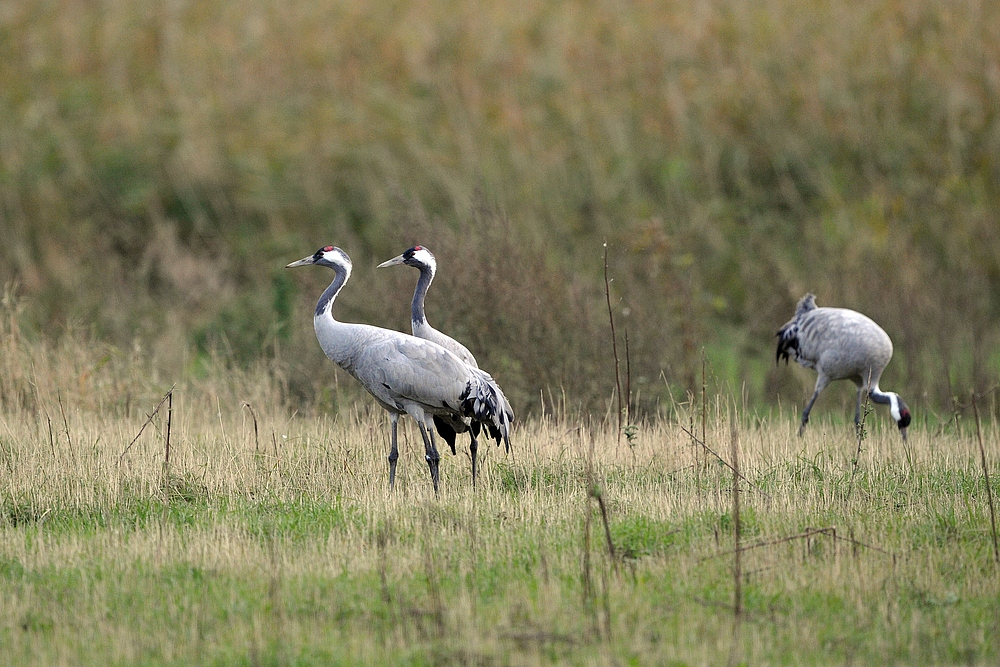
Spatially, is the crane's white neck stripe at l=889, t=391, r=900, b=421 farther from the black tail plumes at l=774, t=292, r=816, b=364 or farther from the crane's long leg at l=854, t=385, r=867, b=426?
the black tail plumes at l=774, t=292, r=816, b=364

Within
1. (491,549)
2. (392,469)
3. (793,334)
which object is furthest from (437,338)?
(793,334)

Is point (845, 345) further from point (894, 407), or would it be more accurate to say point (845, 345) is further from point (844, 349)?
point (894, 407)

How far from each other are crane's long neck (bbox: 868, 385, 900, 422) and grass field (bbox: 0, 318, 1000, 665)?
57 centimetres

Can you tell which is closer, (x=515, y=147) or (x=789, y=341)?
(x=789, y=341)

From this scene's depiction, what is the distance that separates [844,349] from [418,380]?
4216 millimetres

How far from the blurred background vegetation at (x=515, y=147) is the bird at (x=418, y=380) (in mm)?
5013

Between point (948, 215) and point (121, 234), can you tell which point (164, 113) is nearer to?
point (121, 234)

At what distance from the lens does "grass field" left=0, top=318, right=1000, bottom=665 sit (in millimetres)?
5113

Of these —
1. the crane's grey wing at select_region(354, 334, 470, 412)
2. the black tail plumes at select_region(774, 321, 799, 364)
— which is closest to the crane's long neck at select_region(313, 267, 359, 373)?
the crane's grey wing at select_region(354, 334, 470, 412)

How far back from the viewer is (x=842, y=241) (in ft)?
51.8

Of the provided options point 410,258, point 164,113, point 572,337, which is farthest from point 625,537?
point 164,113

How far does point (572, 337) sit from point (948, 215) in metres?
7.12

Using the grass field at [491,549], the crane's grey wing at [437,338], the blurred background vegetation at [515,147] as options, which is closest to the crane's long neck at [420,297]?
the crane's grey wing at [437,338]

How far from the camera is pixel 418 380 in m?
7.93
